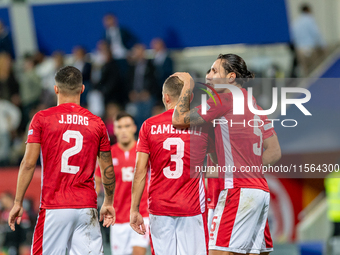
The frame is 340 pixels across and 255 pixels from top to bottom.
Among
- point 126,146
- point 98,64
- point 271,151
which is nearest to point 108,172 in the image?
point 271,151

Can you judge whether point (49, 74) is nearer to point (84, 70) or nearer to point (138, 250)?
point (84, 70)

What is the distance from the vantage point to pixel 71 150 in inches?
208

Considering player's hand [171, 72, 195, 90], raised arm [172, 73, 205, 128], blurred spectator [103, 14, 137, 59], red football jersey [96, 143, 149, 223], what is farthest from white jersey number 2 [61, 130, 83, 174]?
blurred spectator [103, 14, 137, 59]

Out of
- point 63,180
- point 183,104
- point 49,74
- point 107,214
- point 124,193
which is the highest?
point 49,74

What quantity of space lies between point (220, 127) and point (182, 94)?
0.58 metres

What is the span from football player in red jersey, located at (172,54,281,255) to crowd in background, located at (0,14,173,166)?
742cm

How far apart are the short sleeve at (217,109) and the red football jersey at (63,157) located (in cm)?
133

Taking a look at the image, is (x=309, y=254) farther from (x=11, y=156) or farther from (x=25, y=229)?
(x=11, y=156)

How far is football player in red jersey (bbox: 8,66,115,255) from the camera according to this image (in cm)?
518

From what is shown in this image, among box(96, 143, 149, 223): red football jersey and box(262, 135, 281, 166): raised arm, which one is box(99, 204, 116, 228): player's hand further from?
box(96, 143, 149, 223): red football jersey

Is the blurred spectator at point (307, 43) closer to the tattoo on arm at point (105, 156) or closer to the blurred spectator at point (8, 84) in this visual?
the blurred spectator at point (8, 84)

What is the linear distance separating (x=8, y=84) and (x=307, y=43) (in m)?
8.86

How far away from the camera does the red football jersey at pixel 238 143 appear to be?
5.05 metres

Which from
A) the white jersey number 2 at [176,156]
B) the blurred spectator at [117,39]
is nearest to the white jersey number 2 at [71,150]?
the white jersey number 2 at [176,156]
